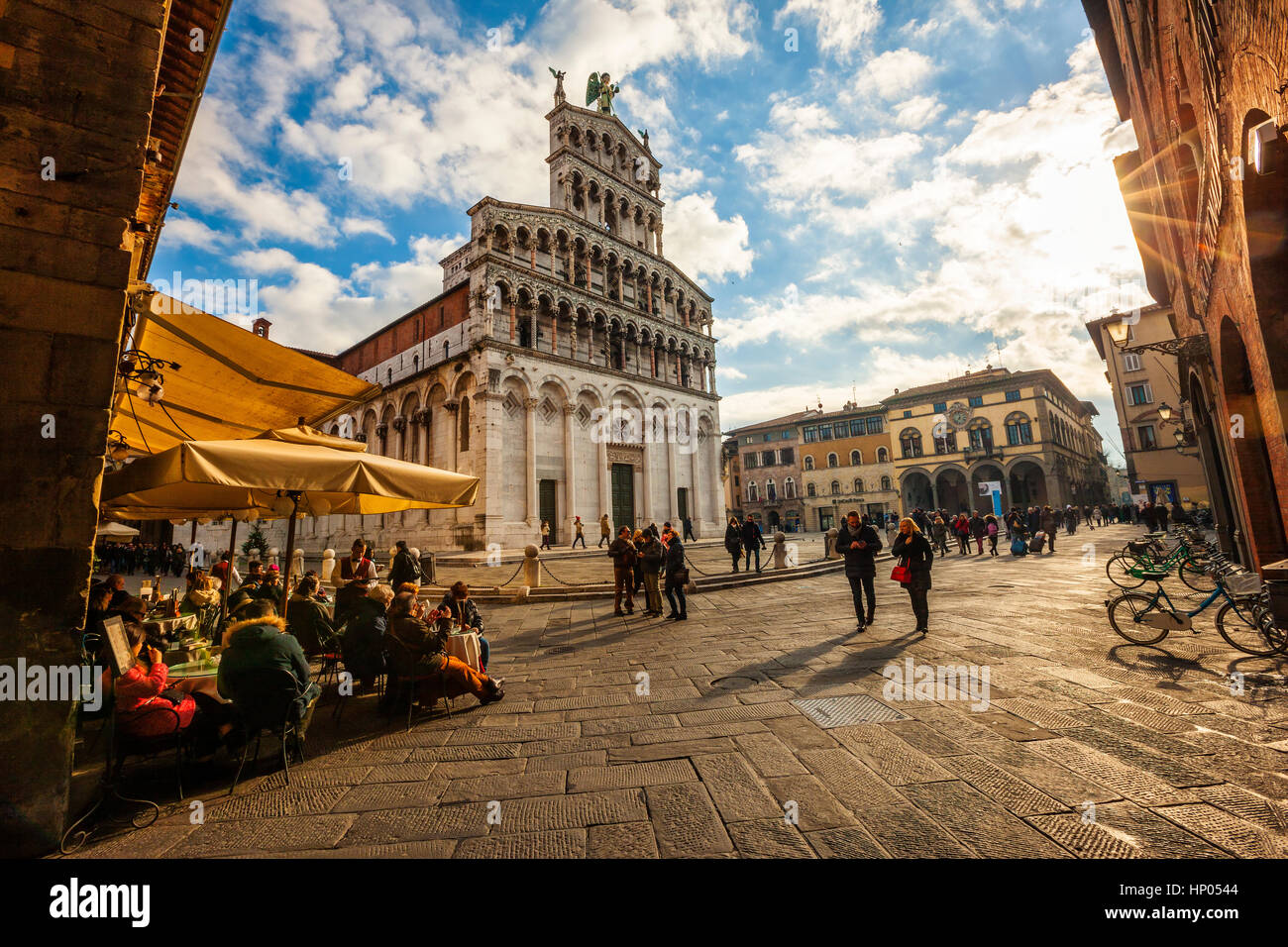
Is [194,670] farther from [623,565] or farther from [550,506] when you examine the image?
[550,506]

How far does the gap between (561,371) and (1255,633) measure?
76.0ft

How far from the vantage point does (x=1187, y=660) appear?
5453 mm

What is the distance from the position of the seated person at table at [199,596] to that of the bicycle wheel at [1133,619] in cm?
1196

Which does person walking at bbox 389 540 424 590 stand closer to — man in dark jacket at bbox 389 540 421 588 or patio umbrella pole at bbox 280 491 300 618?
man in dark jacket at bbox 389 540 421 588

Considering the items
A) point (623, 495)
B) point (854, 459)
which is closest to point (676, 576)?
point (623, 495)

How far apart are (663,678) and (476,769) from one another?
2429mm

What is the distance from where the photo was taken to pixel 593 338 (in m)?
27.7

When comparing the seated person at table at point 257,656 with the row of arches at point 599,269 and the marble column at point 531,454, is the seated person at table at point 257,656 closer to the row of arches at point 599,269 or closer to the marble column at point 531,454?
the marble column at point 531,454

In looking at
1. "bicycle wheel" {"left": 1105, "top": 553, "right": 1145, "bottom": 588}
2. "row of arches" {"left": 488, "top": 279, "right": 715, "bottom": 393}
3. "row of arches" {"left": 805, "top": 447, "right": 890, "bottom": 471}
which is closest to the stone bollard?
"bicycle wheel" {"left": 1105, "top": 553, "right": 1145, "bottom": 588}

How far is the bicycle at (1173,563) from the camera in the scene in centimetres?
905

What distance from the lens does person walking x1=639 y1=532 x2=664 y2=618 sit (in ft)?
31.3

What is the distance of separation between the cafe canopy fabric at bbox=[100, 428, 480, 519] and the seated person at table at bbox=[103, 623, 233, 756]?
1.23 meters
